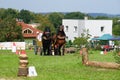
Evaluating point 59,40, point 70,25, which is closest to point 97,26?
point 70,25

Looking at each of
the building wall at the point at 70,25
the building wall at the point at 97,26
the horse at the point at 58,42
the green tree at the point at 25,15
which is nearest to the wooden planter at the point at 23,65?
the horse at the point at 58,42

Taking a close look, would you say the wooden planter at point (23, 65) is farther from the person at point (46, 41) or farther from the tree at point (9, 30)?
the tree at point (9, 30)

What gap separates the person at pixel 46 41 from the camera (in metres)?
26.5

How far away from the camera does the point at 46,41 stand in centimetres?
2675

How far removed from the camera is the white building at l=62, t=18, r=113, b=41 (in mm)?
101625

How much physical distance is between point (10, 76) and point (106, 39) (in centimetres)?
5693

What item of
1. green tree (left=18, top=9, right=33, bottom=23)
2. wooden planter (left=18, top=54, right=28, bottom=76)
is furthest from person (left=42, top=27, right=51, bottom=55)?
green tree (left=18, top=9, right=33, bottom=23)

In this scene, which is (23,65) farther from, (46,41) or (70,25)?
(70,25)

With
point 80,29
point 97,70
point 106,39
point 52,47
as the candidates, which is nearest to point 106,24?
point 80,29

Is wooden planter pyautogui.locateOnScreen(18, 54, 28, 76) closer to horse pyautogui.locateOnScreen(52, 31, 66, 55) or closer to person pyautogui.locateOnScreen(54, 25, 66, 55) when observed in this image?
person pyautogui.locateOnScreen(54, 25, 66, 55)

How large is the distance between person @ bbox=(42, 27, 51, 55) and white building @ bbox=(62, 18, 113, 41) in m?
71.7

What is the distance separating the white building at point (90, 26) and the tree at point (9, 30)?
1449 centimetres

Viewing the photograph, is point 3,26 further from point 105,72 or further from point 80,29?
point 105,72

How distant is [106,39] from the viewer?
70.2 m
